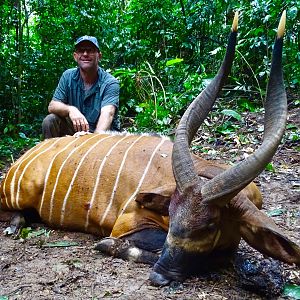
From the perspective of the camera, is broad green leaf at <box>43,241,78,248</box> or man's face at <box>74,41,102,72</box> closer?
broad green leaf at <box>43,241,78,248</box>

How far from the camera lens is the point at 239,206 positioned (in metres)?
2.67

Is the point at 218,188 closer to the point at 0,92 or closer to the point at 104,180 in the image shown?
the point at 104,180

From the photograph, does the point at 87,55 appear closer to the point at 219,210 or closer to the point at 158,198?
the point at 158,198

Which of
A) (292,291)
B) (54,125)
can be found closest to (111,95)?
(54,125)

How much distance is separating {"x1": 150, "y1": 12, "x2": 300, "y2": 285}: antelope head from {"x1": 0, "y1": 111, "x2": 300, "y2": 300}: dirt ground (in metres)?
0.12

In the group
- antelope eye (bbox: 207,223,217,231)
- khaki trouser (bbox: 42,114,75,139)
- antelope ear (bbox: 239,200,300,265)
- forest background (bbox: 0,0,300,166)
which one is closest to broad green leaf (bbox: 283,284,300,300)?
antelope ear (bbox: 239,200,300,265)

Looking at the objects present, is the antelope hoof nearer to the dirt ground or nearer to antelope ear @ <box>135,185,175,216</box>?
the dirt ground

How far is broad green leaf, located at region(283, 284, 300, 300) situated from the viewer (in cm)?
260

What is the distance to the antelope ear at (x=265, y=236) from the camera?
8.25 feet

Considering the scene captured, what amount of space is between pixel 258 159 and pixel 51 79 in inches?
294

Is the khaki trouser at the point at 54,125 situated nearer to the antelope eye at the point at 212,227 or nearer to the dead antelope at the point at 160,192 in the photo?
the dead antelope at the point at 160,192

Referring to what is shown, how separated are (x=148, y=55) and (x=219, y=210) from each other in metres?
7.65

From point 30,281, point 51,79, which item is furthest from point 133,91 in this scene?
point 30,281

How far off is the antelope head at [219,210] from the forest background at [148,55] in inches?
157
